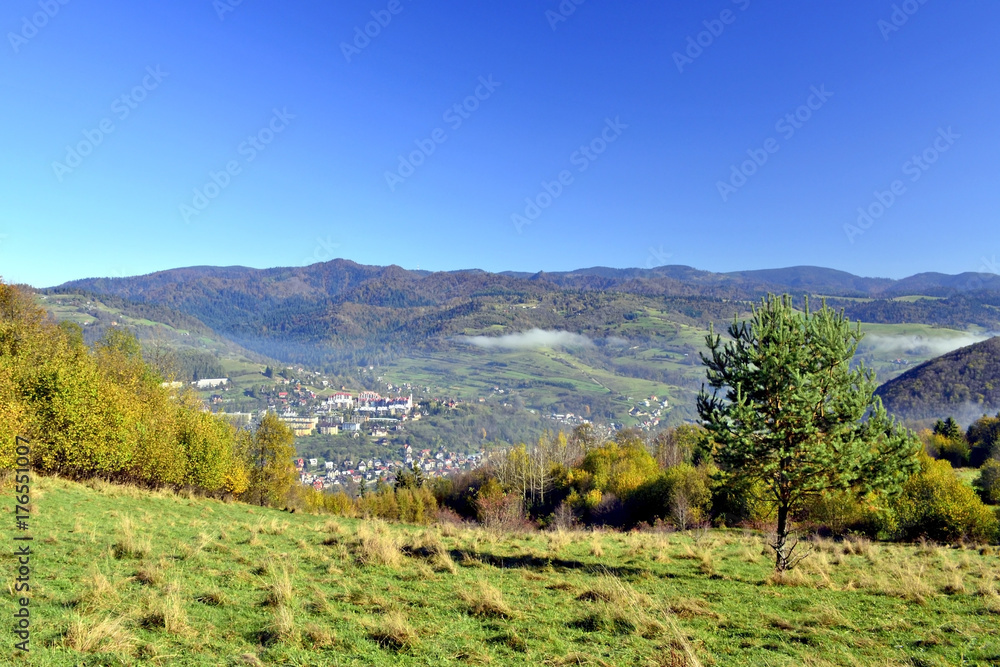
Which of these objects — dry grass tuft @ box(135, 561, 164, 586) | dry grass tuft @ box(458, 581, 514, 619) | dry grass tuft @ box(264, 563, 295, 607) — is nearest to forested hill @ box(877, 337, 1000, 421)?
dry grass tuft @ box(458, 581, 514, 619)

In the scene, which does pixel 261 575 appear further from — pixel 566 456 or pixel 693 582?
pixel 566 456

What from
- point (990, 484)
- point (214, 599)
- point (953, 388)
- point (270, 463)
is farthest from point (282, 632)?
point (953, 388)

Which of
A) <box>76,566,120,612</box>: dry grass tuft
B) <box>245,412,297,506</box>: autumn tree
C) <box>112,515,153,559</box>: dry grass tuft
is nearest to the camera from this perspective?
<box>76,566,120,612</box>: dry grass tuft

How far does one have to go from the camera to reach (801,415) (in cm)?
1269

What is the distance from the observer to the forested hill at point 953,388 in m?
164

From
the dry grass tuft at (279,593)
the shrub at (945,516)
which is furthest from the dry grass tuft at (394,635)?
the shrub at (945,516)

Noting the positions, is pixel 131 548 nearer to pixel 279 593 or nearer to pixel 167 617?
pixel 279 593

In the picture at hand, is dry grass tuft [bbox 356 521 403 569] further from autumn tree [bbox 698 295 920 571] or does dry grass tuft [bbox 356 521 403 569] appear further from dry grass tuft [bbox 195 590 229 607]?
autumn tree [bbox 698 295 920 571]

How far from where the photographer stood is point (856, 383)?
13406 mm

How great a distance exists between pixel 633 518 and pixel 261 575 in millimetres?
42265

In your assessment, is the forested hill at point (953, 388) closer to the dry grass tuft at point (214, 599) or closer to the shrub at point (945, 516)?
the shrub at point (945, 516)

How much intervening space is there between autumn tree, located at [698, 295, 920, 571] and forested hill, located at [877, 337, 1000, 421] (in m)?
182

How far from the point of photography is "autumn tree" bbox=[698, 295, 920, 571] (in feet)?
42.0

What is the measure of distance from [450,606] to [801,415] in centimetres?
962
